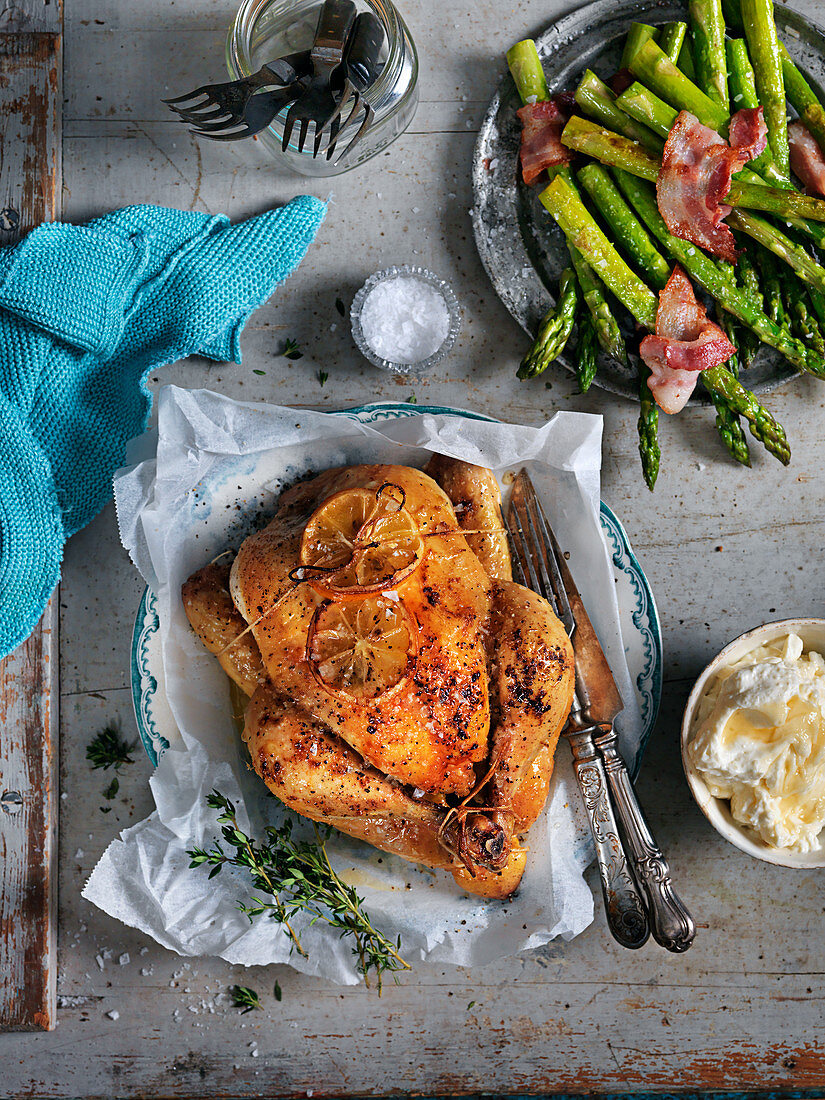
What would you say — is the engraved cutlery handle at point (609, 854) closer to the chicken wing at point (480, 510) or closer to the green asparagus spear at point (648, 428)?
the chicken wing at point (480, 510)

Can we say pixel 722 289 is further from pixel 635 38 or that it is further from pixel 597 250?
Answer: pixel 635 38

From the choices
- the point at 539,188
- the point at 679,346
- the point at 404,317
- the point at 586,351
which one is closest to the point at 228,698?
the point at 404,317

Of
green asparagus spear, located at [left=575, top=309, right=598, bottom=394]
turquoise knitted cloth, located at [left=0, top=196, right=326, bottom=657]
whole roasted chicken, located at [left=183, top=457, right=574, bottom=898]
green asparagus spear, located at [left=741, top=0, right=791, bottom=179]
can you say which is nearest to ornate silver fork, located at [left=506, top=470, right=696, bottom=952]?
whole roasted chicken, located at [left=183, top=457, right=574, bottom=898]

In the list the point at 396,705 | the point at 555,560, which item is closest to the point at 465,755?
the point at 396,705

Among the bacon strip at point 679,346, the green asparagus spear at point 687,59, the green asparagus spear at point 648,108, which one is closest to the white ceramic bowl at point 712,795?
the bacon strip at point 679,346

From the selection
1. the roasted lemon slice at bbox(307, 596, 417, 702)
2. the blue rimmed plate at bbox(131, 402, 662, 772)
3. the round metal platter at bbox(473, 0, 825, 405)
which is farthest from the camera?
the round metal platter at bbox(473, 0, 825, 405)

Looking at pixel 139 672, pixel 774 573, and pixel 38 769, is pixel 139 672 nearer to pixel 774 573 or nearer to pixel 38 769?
pixel 38 769

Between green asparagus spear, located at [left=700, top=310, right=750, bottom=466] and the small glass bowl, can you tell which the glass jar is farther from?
green asparagus spear, located at [left=700, top=310, right=750, bottom=466]
